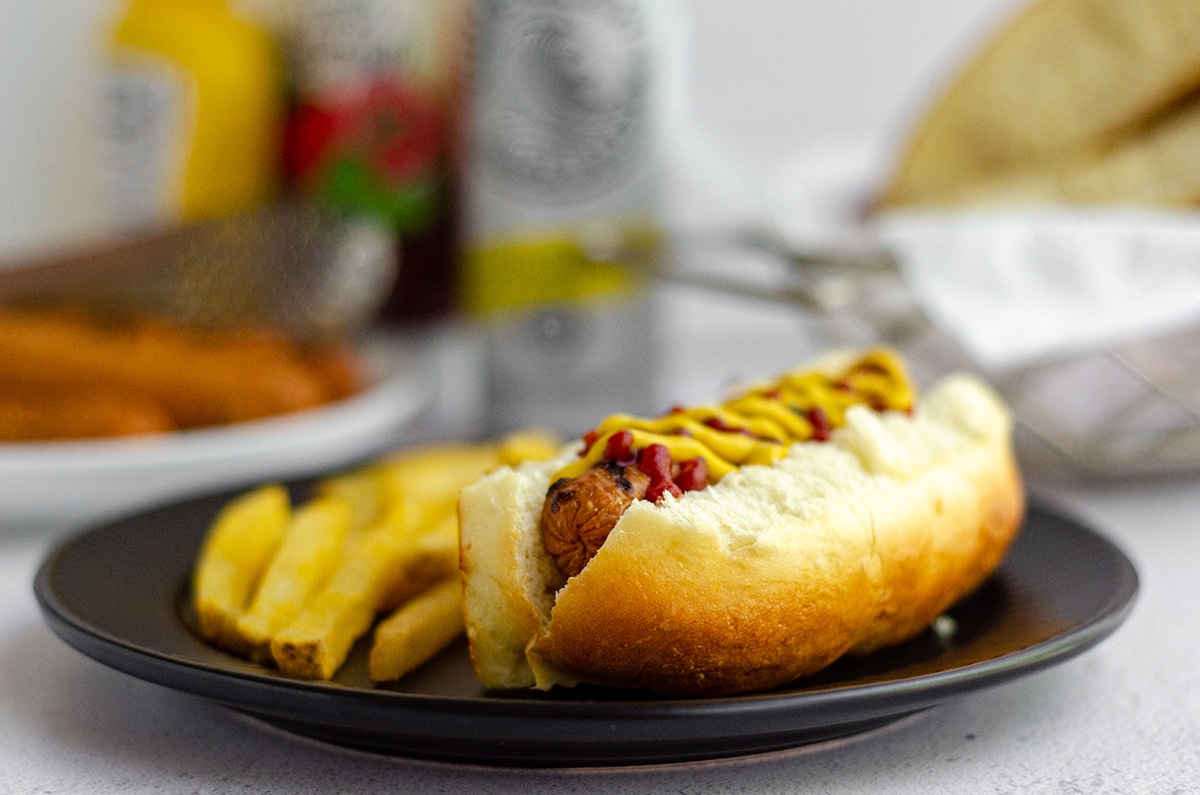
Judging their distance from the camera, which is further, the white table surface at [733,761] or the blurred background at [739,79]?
the blurred background at [739,79]

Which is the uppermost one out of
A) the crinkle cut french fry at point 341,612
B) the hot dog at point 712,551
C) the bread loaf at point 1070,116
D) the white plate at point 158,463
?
the bread loaf at point 1070,116

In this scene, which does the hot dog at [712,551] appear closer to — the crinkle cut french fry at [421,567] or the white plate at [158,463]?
the crinkle cut french fry at [421,567]

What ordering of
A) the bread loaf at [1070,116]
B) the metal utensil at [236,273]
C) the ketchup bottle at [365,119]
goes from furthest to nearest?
the ketchup bottle at [365,119] < the metal utensil at [236,273] < the bread loaf at [1070,116]

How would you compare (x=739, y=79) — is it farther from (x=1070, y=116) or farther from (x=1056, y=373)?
(x=1056, y=373)

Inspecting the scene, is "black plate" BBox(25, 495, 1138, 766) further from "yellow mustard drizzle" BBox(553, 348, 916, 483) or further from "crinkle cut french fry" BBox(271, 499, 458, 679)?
"yellow mustard drizzle" BBox(553, 348, 916, 483)

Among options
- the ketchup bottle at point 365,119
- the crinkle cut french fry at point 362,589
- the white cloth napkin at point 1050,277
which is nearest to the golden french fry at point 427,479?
the crinkle cut french fry at point 362,589

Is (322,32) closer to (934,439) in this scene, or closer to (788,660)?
(934,439)
